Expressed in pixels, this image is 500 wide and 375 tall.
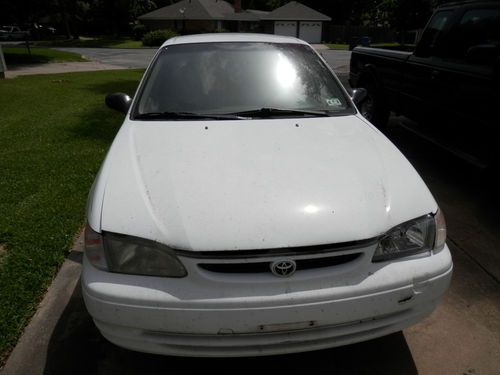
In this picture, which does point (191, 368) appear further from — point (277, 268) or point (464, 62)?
point (464, 62)

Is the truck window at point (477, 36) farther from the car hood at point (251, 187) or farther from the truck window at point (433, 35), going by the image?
the car hood at point (251, 187)

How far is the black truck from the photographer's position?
3889mm

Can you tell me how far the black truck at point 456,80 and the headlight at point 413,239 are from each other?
2.10m

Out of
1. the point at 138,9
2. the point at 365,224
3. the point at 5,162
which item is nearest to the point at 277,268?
the point at 365,224

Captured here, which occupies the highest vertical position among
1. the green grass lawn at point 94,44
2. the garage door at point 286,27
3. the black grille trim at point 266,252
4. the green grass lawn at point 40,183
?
the black grille trim at point 266,252

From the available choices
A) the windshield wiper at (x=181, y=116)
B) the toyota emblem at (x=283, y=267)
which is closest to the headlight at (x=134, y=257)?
the toyota emblem at (x=283, y=267)

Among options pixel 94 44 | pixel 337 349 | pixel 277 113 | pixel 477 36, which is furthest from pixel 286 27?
pixel 337 349

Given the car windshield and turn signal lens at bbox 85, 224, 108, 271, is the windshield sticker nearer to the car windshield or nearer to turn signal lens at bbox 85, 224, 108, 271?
the car windshield

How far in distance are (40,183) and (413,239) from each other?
12.8 feet

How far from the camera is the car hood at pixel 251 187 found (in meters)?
1.88

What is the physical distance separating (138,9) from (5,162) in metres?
50.9

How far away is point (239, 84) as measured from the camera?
3.15 meters

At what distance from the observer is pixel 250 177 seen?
2174 mm

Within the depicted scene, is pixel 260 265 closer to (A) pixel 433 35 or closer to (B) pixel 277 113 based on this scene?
Answer: (B) pixel 277 113
